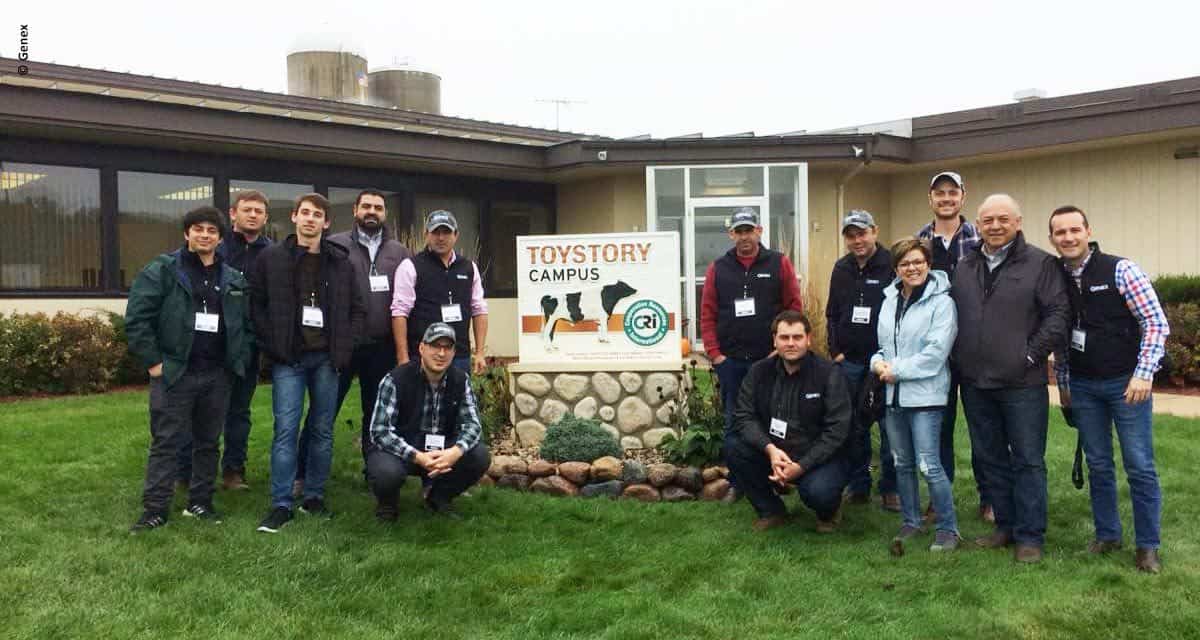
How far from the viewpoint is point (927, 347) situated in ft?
13.9

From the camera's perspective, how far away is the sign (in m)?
6.43

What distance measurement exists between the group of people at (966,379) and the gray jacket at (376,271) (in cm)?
200

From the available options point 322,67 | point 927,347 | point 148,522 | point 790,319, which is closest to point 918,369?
point 927,347

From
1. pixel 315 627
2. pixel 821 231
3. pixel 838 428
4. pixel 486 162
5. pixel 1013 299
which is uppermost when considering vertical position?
pixel 486 162

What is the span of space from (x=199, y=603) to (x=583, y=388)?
124 inches

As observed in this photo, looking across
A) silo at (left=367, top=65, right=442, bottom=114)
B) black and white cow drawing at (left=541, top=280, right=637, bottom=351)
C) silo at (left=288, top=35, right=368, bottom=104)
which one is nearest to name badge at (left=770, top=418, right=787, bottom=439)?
black and white cow drawing at (left=541, top=280, right=637, bottom=351)

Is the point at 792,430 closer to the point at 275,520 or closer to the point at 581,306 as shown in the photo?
the point at 581,306

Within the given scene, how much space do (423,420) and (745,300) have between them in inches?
74.6

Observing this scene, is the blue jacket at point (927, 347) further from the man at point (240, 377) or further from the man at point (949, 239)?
the man at point (240, 377)

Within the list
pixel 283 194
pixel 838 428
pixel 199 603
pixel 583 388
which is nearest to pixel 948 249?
pixel 838 428

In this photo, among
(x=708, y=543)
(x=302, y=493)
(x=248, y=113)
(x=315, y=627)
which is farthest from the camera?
(x=248, y=113)

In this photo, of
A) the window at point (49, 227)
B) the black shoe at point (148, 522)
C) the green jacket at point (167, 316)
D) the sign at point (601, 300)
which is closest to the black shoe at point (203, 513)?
the black shoe at point (148, 522)

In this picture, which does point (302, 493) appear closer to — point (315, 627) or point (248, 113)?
point (315, 627)

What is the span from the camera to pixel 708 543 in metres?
4.54
